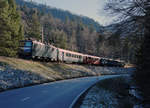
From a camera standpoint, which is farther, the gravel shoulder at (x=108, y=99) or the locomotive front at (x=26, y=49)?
the locomotive front at (x=26, y=49)

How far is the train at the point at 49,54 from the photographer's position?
2392 centimetres

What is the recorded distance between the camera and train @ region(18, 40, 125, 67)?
78.5 ft

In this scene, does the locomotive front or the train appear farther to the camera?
the train

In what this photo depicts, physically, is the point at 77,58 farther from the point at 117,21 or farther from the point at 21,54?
the point at 117,21

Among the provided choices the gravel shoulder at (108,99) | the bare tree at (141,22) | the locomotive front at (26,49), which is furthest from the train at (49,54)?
the bare tree at (141,22)

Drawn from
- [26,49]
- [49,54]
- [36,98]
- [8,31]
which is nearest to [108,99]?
[36,98]

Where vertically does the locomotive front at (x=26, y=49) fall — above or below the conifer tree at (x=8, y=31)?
below


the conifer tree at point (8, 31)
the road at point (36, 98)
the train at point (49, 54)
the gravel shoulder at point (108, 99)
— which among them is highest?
the conifer tree at point (8, 31)

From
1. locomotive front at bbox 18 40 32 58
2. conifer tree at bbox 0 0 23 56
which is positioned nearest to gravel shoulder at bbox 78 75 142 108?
locomotive front at bbox 18 40 32 58

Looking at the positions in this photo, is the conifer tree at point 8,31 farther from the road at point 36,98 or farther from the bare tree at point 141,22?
the bare tree at point 141,22

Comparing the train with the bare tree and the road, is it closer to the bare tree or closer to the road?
the road

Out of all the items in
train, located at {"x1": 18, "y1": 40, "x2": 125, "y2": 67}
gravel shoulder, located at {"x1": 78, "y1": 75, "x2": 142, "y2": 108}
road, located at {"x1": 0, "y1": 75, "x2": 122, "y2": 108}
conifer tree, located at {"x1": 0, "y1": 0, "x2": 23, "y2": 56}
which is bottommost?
gravel shoulder, located at {"x1": 78, "y1": 75, "x2": 142, "y2": 108}

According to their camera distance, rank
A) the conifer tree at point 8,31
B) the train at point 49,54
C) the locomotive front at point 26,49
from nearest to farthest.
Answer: the locomotive front at point 26,49 → the train at point 49,54 → the conifer tree at point 8,31

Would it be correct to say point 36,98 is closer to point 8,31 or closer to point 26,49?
point 26,49
